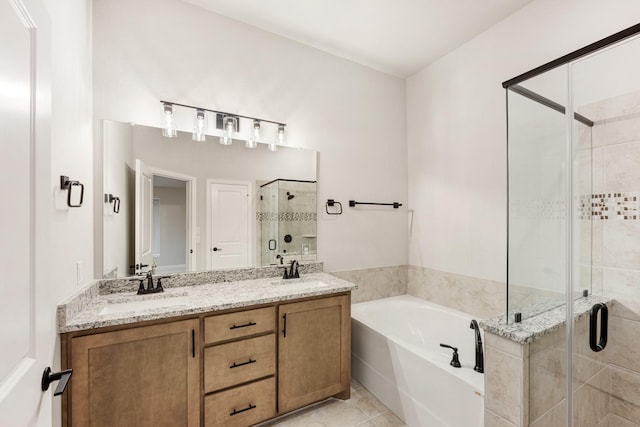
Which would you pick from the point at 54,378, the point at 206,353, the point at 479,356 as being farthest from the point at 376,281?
the point at 54,378

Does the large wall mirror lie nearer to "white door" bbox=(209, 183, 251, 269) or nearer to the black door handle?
"white door" bbox=(209, 183, 251, 269)

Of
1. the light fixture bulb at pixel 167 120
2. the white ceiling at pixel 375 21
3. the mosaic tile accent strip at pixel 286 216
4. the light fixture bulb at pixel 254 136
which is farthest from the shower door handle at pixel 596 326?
the light fixture bulb at pixel 167 120

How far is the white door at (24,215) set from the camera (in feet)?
2.04

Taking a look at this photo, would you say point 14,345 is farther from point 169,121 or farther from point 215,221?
point 169,121

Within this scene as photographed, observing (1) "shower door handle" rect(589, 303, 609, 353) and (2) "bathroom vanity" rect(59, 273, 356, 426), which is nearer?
(2) "bathroom vanity" rect(59, 273, 356, 426)

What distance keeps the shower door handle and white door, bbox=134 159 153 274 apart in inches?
106

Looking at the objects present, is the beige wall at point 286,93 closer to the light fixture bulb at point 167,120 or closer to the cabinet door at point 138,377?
the light fixture bulb at point 167,120

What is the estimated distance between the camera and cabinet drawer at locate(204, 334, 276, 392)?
1.64 meters

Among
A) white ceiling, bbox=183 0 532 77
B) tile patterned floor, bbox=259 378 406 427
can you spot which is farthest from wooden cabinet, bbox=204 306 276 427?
white ceiling, bbox=183 0 532 77

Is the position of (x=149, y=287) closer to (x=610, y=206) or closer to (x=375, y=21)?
(x=375, y=21)

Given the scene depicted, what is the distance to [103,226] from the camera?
6.03 feet

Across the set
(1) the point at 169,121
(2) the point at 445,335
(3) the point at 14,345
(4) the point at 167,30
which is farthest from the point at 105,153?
(2) the point at 445,335

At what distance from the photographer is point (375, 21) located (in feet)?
7.61

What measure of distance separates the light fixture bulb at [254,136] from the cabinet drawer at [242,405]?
1.72 meters
